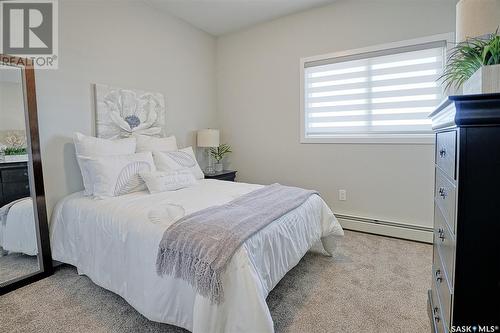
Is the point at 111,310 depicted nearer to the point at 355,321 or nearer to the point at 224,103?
the point at 355,321

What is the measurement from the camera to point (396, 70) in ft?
9.70

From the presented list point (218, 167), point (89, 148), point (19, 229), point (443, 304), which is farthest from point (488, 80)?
point (218, 167)

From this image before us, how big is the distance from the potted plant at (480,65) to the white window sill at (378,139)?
1.88 metres

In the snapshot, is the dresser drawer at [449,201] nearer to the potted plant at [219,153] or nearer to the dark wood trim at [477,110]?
the dark wood trim at [477,110]

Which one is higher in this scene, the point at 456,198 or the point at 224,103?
the point at 224,103

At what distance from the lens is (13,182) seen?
7.02 ft

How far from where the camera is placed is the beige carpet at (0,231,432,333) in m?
1.65

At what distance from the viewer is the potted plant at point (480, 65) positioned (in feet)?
2.68

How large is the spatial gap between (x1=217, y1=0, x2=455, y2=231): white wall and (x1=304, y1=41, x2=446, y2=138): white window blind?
160 millimetres

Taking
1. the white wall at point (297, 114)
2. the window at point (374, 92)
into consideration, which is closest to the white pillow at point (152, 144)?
the white wall at point (297, 114)

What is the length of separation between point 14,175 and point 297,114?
9.87 feet

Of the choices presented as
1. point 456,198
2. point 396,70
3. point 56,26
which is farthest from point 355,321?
point 56,26

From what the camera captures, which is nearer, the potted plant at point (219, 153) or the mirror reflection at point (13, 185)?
the mirror reflection at point (13, 185)

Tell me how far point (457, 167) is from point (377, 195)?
253 centimetres
